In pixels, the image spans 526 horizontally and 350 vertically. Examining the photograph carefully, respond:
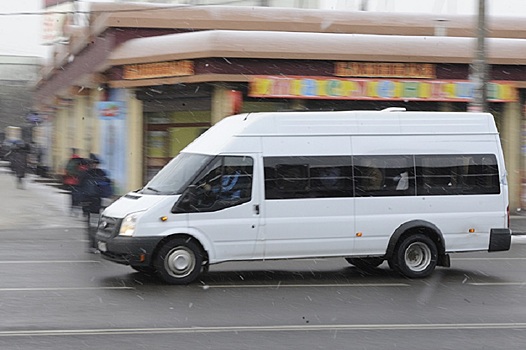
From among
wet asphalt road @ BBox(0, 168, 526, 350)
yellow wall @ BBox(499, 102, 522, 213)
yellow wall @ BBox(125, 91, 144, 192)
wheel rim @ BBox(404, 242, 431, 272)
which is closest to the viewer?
wet asphalt road @ BBox(0, 168, 526, 350)

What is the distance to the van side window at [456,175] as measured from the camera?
13.3 m

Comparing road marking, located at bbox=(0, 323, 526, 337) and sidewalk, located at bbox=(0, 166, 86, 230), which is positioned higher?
sidewalk, located at bbox=(0, 166, 86, 230)

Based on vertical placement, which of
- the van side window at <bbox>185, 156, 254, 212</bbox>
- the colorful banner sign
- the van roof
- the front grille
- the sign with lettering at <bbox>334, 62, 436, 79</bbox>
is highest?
the sign with lettering at <bbox>334, 62, 436, 79</bbox>

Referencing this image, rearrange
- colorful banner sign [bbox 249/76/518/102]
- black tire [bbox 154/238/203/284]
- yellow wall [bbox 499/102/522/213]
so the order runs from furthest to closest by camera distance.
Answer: yellow wall [bbox 499/102/522/213] → colorful banner sign [bbox 249/76/518/102] → black tire [bbox 154/238/203/284]

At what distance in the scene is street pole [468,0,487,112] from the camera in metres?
20.4

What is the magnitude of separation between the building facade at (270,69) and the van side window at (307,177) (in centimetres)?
1061

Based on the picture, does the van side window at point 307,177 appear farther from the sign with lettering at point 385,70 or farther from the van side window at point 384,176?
the sign with lettering at point 385,70

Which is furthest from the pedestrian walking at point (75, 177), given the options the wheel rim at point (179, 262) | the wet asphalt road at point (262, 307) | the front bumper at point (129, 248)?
the wheel rim at point (179, 262)

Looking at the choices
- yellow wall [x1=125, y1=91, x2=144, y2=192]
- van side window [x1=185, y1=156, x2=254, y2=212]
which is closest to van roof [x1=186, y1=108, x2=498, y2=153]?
van side window [x1=185, y1=156, x2=254, y2=212]

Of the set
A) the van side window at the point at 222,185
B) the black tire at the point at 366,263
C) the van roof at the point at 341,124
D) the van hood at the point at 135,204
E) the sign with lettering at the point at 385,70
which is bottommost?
the black tire at the point at 366,263

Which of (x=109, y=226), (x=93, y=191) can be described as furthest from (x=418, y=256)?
(x=93, y=191)

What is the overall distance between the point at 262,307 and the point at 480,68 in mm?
12005

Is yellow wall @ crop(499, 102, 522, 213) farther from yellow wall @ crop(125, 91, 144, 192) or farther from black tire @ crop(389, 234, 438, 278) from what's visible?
black tire @ crop(389, 234, 438, 278)

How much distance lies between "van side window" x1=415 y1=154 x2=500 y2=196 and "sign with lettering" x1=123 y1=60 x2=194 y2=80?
39.1 feet
